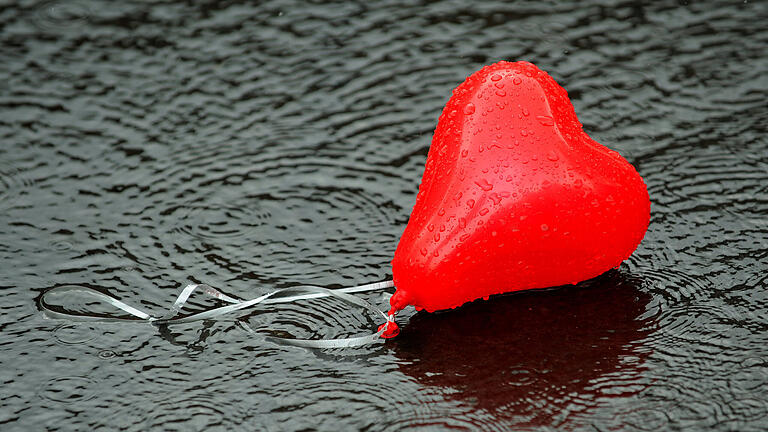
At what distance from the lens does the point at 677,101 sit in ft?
11.4

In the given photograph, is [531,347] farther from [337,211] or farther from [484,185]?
[337,211]

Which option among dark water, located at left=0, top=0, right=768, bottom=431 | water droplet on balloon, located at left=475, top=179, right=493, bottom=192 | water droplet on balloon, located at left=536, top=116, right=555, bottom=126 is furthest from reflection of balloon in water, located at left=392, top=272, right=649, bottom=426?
water droplet on balloon, located at left=536, top=116, right=555, bottom=126

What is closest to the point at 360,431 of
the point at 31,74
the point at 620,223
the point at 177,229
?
the point at 620,223

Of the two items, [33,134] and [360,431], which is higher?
[33,134]

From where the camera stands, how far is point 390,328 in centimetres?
242

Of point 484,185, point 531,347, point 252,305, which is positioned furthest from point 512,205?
point 252,305

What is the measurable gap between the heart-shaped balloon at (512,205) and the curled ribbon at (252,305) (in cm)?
11

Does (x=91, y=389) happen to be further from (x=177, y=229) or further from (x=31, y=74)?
(x=31, y=74)

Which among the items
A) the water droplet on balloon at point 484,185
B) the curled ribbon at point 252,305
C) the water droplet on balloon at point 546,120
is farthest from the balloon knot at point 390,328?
the water droplet on balloon at point 546,120

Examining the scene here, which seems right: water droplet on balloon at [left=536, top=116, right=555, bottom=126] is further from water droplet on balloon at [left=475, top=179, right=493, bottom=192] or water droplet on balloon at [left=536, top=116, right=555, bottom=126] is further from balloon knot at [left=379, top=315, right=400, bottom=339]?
balloon knot at [left=379, top=315, right=400, bottom=339]

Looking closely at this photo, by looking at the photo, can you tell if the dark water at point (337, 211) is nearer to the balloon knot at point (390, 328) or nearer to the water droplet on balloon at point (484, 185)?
the balloon knot at point (390, 328)

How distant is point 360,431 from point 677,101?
1.96m

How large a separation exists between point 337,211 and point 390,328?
70 centimetres

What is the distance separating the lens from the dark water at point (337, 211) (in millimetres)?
2273
